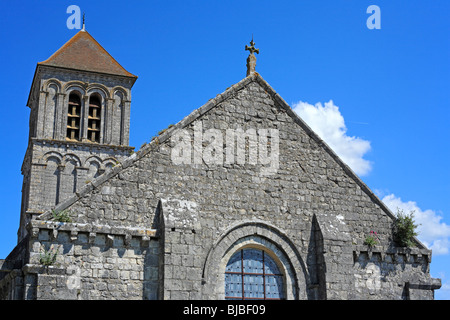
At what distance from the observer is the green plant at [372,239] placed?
1759 centimetres

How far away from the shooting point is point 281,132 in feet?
59.5

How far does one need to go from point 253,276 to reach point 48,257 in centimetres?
510

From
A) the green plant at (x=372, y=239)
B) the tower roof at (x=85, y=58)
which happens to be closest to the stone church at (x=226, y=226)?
the green plant at (x=372, y=239)

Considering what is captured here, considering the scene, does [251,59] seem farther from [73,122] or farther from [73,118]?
[73,118]

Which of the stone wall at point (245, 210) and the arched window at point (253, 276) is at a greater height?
the stone wall at point (245, 210)

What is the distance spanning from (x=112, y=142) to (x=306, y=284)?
23.8 metres

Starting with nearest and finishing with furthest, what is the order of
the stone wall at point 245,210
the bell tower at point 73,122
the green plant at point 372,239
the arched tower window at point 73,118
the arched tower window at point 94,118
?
the stone wall at point 245,210
the green plant at point 372,239
the bell tower at point 73,122
the arched tower window at point 73,118
the arched tower window at point 94,118

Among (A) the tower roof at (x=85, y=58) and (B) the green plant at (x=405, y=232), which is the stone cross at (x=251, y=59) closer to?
(B) the green plant at (x=405, y=232)

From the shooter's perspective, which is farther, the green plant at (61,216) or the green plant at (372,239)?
the green plant at (372,239)

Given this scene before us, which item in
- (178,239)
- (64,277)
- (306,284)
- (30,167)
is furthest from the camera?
(30,167)

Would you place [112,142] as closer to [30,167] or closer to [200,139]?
[30,167]

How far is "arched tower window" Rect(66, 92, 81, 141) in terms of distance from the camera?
37969mm
